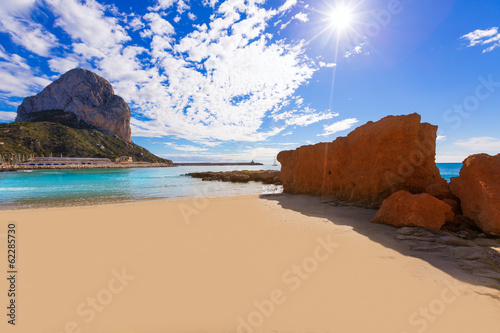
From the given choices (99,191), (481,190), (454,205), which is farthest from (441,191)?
(99,191)

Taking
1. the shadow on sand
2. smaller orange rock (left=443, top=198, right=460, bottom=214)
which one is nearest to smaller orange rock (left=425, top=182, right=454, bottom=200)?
smaller orange rock (left=443, top=198, right=460, bottom=214)

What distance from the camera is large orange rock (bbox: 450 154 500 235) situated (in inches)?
198

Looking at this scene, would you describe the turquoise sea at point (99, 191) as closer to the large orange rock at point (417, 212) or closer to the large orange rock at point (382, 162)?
the large orange rock at point (382, 162)

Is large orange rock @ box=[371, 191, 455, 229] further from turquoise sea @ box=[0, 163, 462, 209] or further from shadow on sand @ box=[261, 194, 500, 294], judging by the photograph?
turquoise sea @ box=[0, 163, 462, 209]

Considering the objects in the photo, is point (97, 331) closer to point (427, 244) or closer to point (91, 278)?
point (91, 278)

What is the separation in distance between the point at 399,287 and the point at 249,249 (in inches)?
113

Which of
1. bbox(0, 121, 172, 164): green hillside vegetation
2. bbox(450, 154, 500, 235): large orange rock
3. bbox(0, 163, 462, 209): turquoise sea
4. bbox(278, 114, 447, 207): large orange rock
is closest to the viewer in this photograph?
bbox(450, 154, 500, 235): large orange rock

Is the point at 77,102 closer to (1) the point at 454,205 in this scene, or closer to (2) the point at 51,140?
(2) the point at 51,140

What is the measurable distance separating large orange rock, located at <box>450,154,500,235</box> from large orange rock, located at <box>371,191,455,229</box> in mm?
606

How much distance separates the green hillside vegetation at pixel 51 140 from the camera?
2901 inches

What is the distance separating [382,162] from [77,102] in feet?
467

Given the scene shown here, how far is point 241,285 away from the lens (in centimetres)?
317

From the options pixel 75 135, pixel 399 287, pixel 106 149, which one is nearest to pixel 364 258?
pixel 399 287

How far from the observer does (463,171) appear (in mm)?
6312
